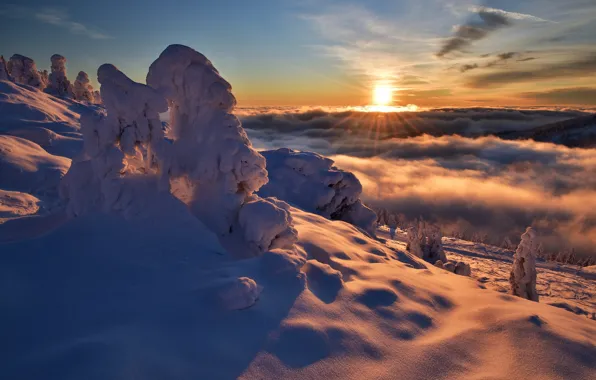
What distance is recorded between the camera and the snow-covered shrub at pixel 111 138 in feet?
43.9

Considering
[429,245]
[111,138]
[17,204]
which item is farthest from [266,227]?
[429,245]

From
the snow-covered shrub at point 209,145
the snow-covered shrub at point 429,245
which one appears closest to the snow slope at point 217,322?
the snow-covered shrub at point 209,145

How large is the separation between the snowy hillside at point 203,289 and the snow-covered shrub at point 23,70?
2945 inches

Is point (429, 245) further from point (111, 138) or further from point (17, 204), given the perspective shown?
point (17, 204)

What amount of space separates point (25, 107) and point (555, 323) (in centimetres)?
6922

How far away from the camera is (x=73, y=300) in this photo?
8.83 meters

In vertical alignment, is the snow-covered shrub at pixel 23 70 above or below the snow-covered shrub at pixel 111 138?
above

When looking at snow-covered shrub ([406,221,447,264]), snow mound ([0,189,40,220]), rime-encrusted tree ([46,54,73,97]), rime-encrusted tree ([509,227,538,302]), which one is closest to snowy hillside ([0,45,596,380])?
snow mound ([0,189,40,220])

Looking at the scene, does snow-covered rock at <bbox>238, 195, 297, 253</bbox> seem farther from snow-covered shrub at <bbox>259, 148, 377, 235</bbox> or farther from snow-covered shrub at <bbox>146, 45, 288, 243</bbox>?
snow-covered shrub at <bbox>259, 148, 377, 235</bbox>

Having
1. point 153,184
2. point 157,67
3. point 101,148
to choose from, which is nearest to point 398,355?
point 153,184

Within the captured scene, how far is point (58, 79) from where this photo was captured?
3031 inches

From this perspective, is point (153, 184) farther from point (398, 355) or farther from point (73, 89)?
point (73, 89)

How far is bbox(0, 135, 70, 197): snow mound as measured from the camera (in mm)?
28328

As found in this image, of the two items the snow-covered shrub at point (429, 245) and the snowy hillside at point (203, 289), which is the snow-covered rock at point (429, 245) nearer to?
the snow-covered shrub at point (429, 245)
